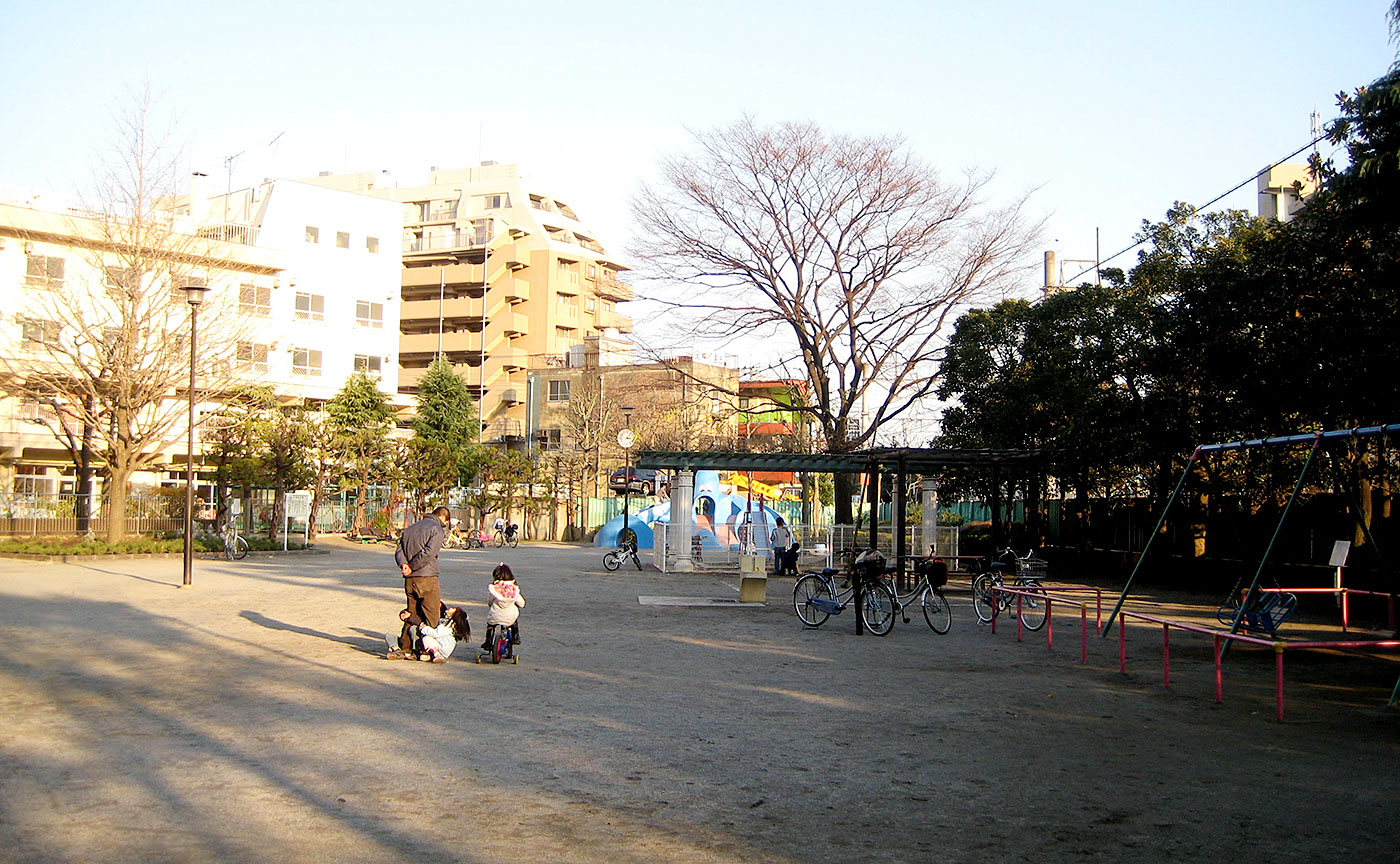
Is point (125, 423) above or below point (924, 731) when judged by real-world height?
above

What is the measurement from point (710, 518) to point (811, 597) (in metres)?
24.2

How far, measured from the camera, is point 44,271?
1403 inches

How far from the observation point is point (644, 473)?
2007 inches

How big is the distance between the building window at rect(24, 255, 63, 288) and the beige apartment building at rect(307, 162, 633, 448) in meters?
28.3

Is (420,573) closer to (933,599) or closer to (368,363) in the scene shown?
(933,599)

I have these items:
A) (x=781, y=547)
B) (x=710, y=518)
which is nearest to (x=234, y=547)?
(x=781, y=547)

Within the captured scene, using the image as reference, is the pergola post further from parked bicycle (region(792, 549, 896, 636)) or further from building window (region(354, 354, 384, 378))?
building window (region(354, 354, 384, 378))

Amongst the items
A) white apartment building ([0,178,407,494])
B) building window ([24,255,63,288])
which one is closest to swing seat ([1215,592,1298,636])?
white apartment building ([0,178,407,494])

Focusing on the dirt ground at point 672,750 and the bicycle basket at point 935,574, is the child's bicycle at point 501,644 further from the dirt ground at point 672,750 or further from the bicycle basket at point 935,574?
the bicycle basket at point 935,574

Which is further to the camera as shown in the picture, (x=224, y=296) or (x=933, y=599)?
(x=224, y=296)

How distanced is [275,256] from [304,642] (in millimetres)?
36880

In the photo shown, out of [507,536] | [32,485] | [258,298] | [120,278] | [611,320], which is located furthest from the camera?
[611,320]

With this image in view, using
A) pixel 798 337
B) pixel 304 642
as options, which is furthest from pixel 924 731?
pixel 798 337

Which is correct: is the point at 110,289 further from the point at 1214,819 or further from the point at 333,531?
the point at 1214,819
